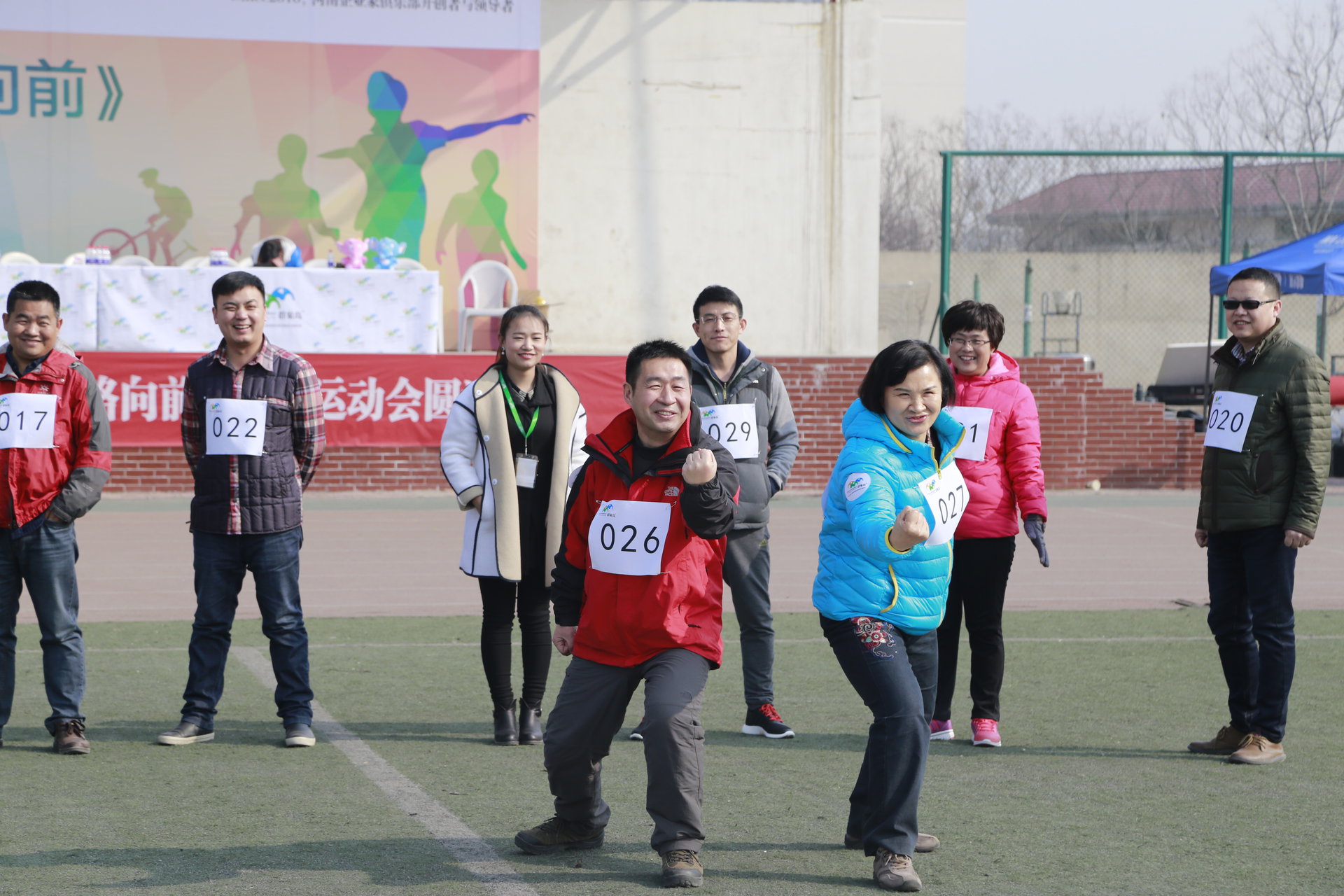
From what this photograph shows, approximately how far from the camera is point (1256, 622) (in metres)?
6.01

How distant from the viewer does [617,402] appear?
15672mm

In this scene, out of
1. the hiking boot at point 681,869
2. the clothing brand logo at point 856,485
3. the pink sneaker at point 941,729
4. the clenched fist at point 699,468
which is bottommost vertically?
the pink sneaker at point 941,729

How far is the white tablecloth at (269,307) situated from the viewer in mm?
15094

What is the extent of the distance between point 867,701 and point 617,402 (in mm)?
11269

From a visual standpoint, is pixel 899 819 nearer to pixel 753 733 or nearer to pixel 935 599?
pixel 935 599

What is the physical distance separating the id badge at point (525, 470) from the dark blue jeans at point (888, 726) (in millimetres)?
2072

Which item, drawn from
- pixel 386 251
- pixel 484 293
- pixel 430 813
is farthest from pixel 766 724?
pixel 484 293

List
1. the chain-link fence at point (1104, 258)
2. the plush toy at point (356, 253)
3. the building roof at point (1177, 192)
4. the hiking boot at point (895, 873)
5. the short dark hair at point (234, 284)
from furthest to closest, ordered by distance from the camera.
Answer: the chain-link fence at point (1104, 258) < the building roof at point (1177, 192) < the plush toy at point (356, 253) < the short dark hair at point (234, 284) < the hiking boot at point (895, 873)

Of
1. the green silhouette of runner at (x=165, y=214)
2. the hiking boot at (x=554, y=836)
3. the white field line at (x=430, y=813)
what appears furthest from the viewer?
the green silhouette of runner at (x=165, y=214)

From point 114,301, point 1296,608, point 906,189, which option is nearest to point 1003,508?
point 1296,608

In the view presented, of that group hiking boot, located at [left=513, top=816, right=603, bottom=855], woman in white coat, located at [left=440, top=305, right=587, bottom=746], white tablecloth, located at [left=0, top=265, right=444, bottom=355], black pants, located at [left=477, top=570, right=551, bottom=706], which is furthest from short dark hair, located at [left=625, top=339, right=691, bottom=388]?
white tablecloth, located at [left=0, top=265, right=444, bottom=355]

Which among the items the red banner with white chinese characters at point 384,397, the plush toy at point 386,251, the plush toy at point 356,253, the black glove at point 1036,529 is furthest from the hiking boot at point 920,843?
the plush toy at point 386,251

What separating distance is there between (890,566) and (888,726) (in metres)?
0.48

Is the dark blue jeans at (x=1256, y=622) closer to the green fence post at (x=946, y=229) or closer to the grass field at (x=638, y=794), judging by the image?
the grass field at (x=638, y=794)
